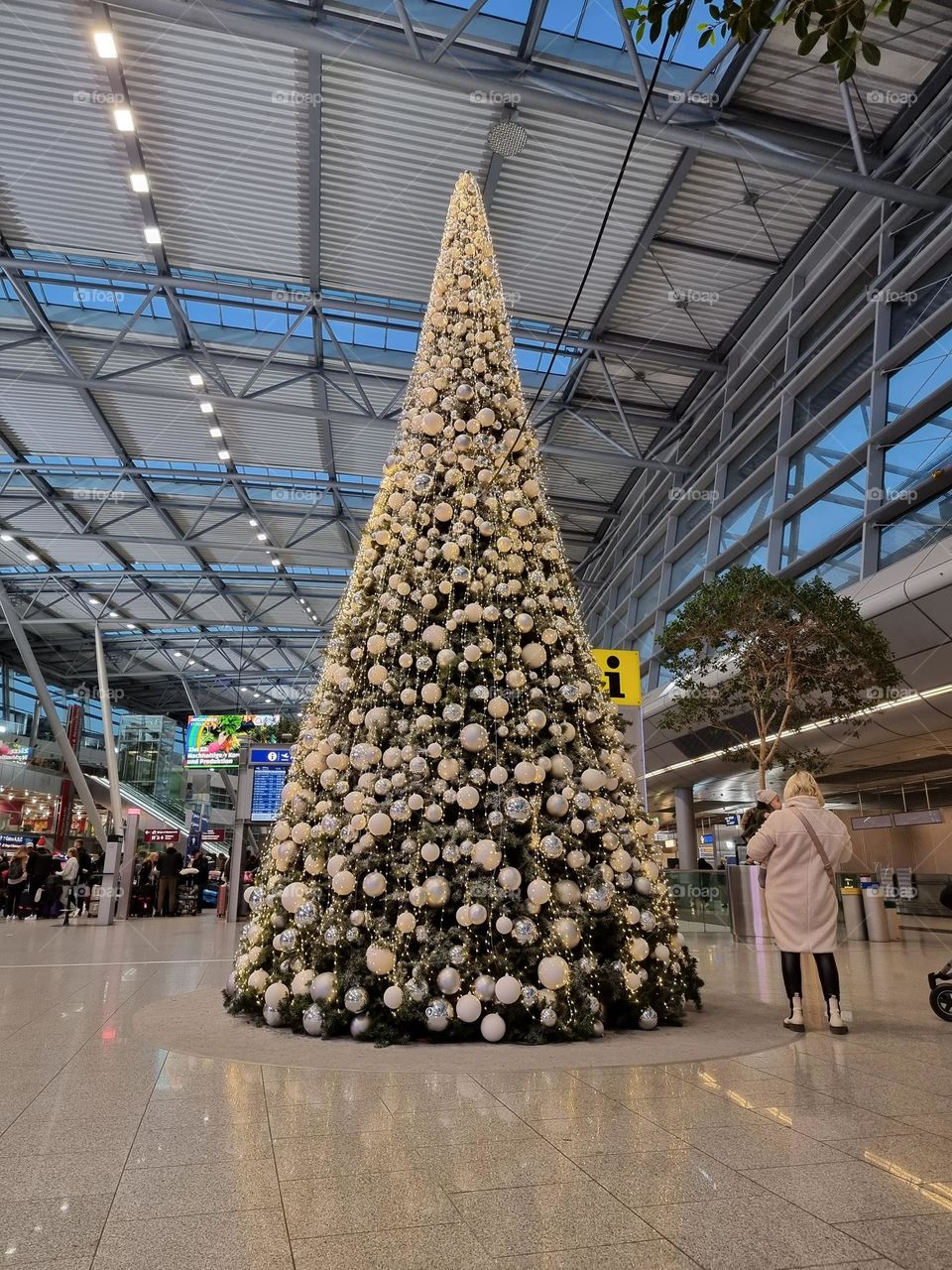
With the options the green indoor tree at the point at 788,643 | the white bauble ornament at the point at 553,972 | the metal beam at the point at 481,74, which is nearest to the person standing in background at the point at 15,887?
the green indoor tree at the point at 788,643

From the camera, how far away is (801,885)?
4.97 m

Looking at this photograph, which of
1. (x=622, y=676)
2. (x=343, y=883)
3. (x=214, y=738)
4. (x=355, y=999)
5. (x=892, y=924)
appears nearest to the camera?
(x=355, y=999)

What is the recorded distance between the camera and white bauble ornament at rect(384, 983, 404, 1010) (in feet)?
13.8

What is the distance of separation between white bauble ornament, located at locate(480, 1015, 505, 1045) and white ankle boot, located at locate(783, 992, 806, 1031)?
1846mm

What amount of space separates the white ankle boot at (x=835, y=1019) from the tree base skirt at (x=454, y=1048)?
0.99ft

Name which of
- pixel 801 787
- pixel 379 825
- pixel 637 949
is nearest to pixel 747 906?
pixel 801 787

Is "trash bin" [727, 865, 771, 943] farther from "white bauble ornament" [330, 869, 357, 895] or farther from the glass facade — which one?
Answer: "white bauble ornament" [330, 869, 357, 895]

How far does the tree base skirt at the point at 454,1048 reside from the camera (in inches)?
151

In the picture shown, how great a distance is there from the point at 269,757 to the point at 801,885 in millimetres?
14008

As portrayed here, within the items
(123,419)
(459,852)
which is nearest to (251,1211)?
(459,852)

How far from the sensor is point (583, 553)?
95.0 feet

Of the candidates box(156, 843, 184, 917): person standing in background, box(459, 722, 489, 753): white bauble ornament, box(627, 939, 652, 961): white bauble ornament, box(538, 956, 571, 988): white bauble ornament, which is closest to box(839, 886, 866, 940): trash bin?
box(627, 939, 652, 961): white bauble ornament

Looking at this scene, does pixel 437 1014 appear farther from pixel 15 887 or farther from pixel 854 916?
pixel 15 887

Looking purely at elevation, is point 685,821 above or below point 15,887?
above
